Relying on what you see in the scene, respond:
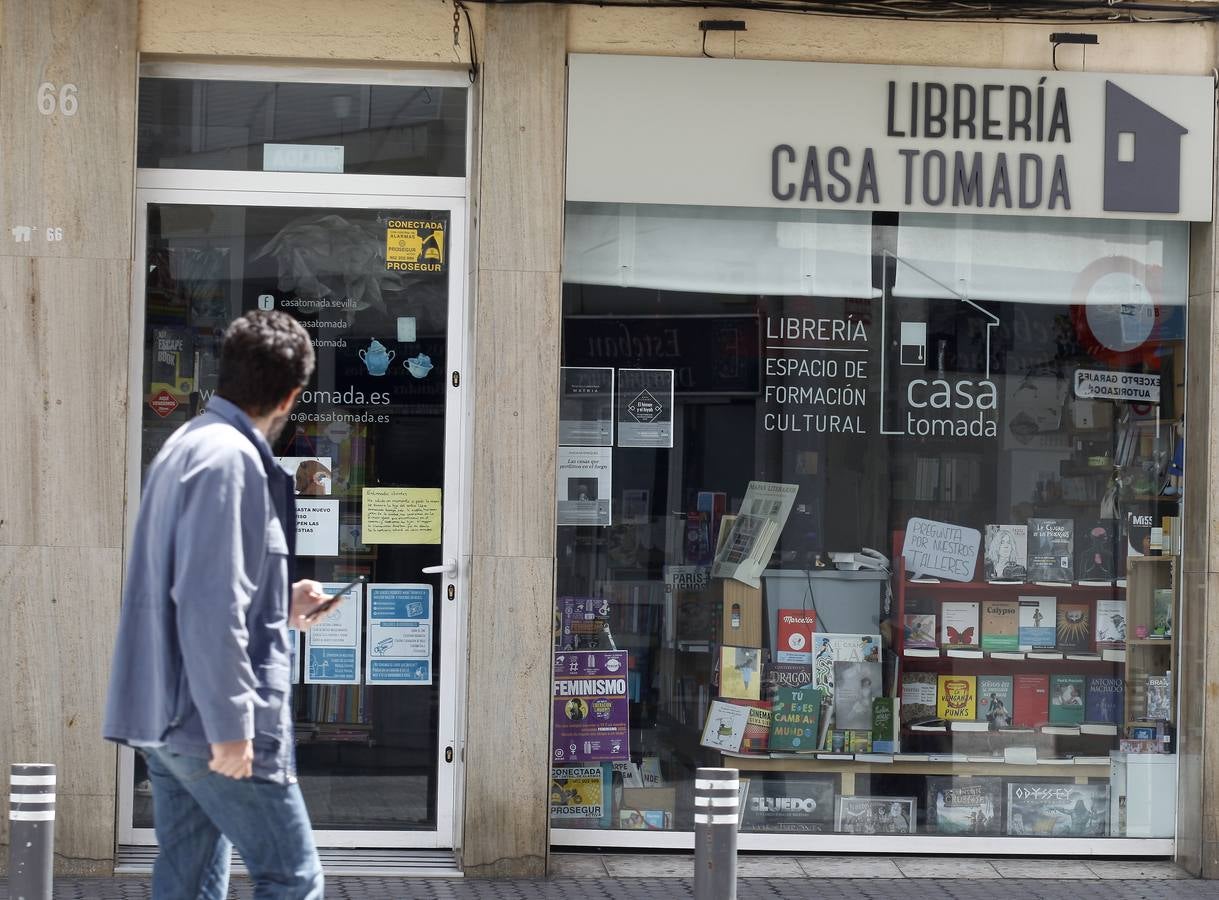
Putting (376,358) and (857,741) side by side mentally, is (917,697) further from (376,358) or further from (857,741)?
(376,358)

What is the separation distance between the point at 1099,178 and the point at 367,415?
3557 millimetres

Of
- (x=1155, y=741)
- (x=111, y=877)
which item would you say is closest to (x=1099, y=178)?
(x=1155, y=741)

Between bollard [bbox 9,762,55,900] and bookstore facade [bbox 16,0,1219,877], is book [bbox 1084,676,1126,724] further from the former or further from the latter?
bollard [bbox 9,762,55,900]

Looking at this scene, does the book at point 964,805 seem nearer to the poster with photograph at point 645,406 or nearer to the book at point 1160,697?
the book at point 1160,697

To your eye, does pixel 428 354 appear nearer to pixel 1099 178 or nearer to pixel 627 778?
pixel 627 778

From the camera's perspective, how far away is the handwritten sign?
738 centimetres

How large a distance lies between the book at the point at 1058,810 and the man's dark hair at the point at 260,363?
4.82 m

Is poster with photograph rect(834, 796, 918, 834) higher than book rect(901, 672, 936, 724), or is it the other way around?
book rect(901, 672, 936, 724)

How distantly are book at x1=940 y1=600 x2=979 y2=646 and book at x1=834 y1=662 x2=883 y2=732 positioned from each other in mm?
378

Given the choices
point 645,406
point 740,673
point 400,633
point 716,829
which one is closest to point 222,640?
point 716,829

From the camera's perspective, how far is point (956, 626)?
7.45 metres

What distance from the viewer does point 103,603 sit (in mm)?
6582

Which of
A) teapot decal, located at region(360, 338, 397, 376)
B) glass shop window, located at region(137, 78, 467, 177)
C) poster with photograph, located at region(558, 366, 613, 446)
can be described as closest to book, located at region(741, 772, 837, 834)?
poster with photograph, located at region(558, 366, 613, 446)

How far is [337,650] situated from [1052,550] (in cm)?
347
